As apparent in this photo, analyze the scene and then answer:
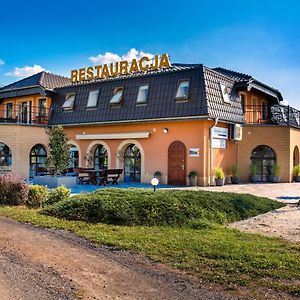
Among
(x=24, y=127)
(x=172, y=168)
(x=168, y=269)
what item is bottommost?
(x=168, y=269)

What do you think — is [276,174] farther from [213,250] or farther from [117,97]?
[213,250]

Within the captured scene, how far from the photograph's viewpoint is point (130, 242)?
6934 millimetres

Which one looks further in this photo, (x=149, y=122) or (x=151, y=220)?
(x=149, y=122)

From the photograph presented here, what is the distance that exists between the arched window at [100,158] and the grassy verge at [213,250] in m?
13.9

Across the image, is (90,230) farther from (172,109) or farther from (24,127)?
(24,127)

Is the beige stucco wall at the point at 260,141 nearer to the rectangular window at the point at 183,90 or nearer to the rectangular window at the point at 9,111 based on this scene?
the rectangular window at the point at 183,90

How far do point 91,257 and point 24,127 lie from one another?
1835cm

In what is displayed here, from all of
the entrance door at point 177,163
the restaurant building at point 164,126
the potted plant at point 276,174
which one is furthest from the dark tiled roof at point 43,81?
the potted plant at point 276,174

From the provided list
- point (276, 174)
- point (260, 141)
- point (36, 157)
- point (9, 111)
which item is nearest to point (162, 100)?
point (260, 141)

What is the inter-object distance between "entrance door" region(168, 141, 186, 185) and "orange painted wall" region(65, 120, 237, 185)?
0.22 m

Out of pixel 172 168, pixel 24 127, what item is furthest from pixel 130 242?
pixel 24 127

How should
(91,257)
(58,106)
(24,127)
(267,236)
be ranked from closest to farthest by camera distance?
(91,257)
(267,236)
(24,127)
(58,106)

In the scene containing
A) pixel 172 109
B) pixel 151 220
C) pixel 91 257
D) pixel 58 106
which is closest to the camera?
pixel 91 257

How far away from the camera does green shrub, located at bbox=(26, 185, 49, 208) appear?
36.6ft
